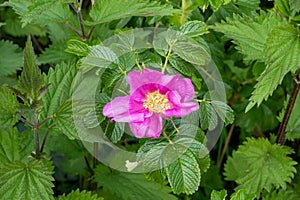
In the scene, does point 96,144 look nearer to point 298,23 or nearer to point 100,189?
point 100,189

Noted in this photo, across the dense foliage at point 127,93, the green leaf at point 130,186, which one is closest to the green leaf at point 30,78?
the dense foliage at point 127,93

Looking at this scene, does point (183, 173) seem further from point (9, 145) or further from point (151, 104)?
point (9, 145)

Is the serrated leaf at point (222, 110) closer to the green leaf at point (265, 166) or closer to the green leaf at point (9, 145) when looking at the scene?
the green leaf at point (265, 166)

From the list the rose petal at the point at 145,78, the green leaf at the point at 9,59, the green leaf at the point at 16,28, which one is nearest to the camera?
the rose petal at the point at 145,78

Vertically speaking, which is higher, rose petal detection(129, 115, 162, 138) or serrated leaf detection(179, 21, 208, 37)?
serrated leaf detection(179, 21, 208, 37)

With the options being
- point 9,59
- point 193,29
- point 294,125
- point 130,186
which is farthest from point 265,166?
point 9,59

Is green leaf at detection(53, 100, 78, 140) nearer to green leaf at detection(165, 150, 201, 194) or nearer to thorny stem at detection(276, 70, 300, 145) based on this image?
green leaf at detection(165, 150, 201, 194)

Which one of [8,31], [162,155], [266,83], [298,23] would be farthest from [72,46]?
[8,31]

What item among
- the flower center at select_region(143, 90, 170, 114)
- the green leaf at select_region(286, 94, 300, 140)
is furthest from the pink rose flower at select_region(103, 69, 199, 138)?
the green leaf at select_region(286, 94, 300, 140)
